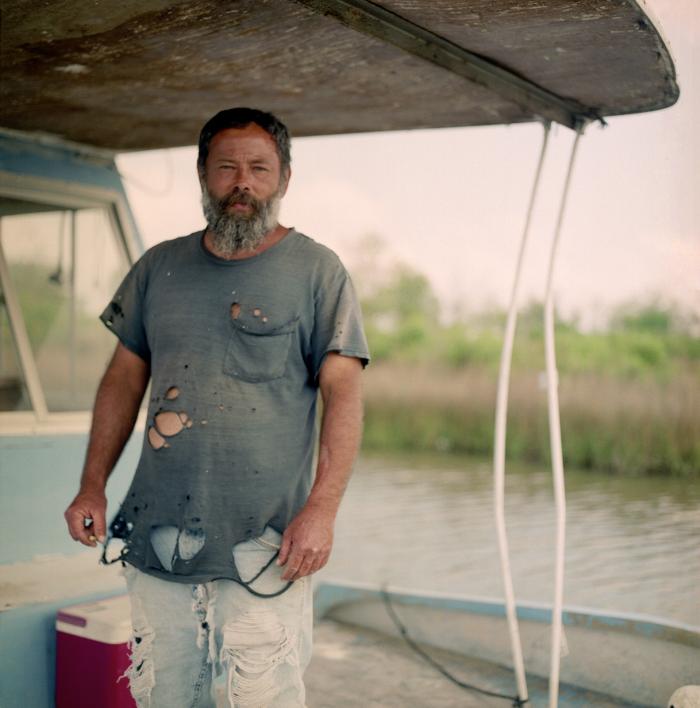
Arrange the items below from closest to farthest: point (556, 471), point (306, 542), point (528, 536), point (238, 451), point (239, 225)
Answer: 1. point (306, 542)
2. point (238, 451)
3. point (239, 225)
4. point (556, 471)
5. point (528, 536)

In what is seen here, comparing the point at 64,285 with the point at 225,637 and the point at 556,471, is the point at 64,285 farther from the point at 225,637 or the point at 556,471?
the point at 225,637

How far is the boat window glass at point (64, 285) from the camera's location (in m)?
4.12

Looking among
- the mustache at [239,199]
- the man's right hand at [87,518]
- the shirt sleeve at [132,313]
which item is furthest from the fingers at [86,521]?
the mustache at [239,199]

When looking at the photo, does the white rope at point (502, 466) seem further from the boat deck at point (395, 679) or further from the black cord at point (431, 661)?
the boat deck at point (395, 679)

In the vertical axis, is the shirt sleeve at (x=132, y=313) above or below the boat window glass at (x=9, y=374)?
above

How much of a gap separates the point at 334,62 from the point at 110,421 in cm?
135

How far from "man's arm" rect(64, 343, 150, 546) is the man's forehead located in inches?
24.4

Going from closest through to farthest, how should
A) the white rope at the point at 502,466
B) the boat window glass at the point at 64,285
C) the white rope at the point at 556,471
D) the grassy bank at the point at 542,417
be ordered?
1. the white rope at the point at 556,471
2. the white rope at the point at 502,466
3. the boat window glass at the point at 64,285
4. the grassy bank at the point at 542,417

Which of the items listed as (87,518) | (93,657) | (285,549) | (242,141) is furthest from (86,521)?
(242,141)

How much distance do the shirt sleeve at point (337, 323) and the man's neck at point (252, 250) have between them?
7.3 inches

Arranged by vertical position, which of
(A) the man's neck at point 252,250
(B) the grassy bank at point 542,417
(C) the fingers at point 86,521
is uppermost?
(A) the man's neck at point 252,250

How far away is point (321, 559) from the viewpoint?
221cm

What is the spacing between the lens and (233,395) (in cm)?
229

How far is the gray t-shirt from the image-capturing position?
2.28m
